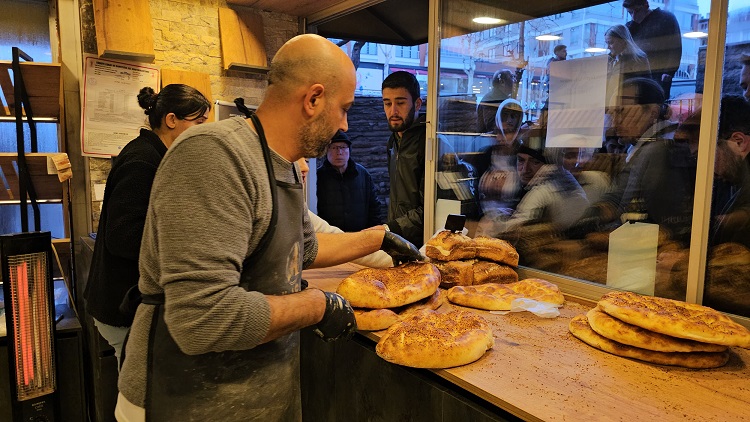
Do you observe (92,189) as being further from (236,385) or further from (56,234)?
(236,385)

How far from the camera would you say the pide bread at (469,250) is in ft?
7.61

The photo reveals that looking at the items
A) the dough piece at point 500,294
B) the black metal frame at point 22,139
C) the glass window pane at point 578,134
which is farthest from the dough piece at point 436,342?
the black metal frame at point 22,139

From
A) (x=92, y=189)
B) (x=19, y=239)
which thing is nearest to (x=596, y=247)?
(x=19, y=239)

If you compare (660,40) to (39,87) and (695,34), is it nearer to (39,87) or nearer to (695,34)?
(695,34)

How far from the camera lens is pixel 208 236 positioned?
3.44ft

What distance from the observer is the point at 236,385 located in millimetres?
1295

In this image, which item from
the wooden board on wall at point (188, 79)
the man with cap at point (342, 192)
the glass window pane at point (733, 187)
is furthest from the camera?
the man with cap at point (342, 192)

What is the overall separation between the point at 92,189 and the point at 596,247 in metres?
3.04

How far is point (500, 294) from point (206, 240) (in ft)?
4.40

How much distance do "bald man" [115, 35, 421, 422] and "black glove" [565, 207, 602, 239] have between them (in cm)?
133

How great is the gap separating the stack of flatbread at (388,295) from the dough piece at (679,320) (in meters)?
0.61

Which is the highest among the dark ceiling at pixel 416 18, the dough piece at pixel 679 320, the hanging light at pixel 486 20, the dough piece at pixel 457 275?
the dark ceiling at pixel 416 18

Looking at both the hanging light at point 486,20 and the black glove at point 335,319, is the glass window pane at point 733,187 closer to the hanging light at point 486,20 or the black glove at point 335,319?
the hanging light at point 486,20

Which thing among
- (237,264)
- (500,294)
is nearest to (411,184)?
(500,294)
